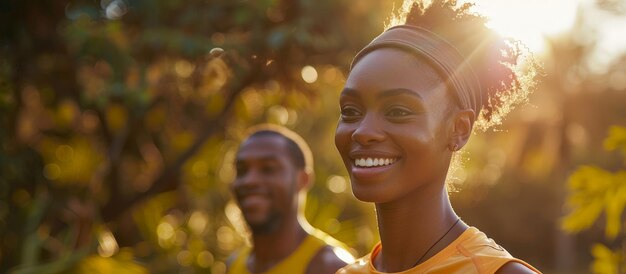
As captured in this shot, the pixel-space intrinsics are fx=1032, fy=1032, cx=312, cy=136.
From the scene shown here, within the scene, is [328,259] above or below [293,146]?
below

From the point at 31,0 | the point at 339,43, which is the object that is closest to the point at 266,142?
the point at 339,43

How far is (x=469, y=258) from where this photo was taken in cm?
285

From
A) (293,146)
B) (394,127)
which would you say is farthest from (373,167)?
(293,146)

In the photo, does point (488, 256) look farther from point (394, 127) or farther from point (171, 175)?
point (171, 175)

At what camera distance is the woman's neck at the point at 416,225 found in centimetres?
302

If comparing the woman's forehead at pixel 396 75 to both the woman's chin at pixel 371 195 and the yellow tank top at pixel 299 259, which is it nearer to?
the woman's chin at pixel 371 195

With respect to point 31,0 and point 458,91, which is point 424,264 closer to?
point 458,91

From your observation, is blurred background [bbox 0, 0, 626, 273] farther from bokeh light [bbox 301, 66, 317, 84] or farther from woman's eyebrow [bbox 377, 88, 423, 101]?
woman's eyebrow [bbox 377, 88, 423, 101]

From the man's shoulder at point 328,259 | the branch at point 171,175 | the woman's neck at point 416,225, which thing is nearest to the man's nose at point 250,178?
the man's shoulder at point 328,259

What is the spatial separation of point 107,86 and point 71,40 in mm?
575

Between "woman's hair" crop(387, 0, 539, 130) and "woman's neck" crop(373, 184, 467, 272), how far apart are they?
343 mm

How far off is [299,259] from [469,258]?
303 cm

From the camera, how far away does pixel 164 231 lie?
10.6m

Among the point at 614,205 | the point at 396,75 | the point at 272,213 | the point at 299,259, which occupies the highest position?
the point at 396,75
